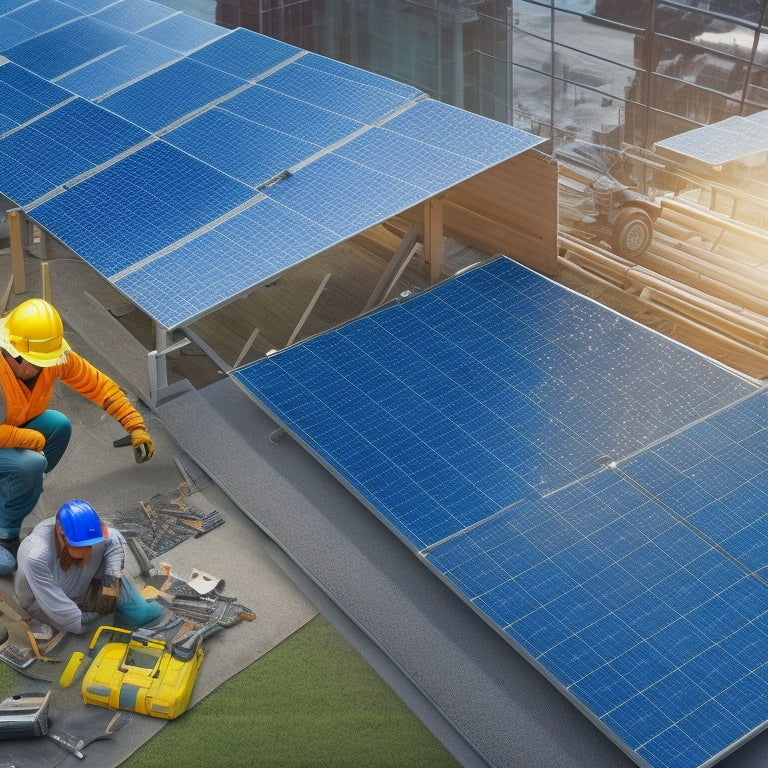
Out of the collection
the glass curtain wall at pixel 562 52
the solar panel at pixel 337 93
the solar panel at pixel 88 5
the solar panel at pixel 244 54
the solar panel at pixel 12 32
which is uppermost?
the solar panel at pixel 337 93

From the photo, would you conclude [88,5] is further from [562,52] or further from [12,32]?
[562,52]

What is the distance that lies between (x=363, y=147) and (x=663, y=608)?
692 cm

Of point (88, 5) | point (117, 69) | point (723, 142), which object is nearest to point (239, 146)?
point (117, 69)

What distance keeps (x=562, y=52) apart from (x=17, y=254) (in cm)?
1150

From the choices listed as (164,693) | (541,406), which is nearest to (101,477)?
(164,693)

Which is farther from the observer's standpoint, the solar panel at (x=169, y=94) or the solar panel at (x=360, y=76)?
the solar panel at (x=169, y=94)

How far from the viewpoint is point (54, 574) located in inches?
393

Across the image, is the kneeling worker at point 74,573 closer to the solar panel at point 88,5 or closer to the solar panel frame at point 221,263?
the solar panel frame at point 221,263

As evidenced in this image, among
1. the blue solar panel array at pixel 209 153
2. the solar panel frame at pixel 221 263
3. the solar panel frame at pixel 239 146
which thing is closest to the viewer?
the solar panel frame at pixel 221 263

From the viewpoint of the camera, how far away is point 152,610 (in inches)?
401

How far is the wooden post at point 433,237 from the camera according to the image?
1424 centimetres

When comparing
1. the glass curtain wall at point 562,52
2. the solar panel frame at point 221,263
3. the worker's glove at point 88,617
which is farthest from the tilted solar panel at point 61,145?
the glass curtain wall at point 562,52

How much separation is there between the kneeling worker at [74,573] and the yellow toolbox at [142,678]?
447 millimetres

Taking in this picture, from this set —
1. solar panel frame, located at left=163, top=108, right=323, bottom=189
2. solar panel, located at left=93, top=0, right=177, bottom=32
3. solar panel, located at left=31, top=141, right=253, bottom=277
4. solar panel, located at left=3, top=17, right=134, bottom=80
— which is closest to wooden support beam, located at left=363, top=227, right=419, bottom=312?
solar panel frame, located at left=163, top=108, right=323, bottom=189
